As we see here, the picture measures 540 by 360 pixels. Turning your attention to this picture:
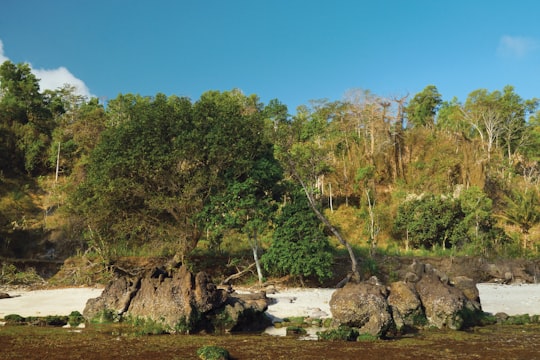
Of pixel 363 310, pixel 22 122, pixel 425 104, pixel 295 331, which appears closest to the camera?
pixel 363 310

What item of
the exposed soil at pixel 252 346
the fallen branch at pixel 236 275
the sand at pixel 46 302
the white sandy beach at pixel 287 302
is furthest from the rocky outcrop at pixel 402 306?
the sand at pixel 46 302

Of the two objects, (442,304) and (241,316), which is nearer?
(241,316)

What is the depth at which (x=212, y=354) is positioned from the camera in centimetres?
1137

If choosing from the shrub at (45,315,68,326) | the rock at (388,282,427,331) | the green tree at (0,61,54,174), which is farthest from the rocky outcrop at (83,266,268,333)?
the green tree at (0,61,54,174)

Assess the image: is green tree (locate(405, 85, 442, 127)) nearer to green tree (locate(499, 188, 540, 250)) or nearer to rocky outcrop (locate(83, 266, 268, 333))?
green tree (locate(499, 188, 540, 250))

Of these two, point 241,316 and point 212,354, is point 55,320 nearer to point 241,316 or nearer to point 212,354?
point 241,316

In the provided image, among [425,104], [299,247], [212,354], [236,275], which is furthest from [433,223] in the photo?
[425,104]

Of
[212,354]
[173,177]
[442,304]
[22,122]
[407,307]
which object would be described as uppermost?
[22,122]

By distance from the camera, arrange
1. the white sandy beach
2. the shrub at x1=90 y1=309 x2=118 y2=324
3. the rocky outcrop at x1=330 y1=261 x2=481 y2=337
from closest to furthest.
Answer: the rocky outcrop at x1=330 y1=261 x2=481 y2=337, the shrub at x1=90 y1=309 x2=118 y2=324, the white sandy beach

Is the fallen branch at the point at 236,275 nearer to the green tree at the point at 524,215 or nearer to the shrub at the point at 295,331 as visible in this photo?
the shrub at the point at 295,331

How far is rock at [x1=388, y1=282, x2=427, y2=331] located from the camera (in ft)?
53.6

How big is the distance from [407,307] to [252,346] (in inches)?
255

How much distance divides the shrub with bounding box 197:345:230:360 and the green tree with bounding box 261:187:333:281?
1115 cm

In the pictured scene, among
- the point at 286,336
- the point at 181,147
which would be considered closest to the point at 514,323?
the point at 286,336
